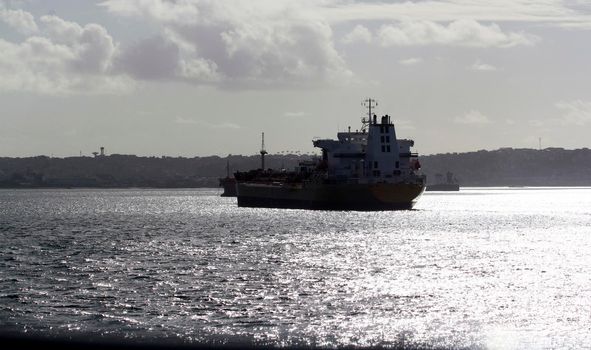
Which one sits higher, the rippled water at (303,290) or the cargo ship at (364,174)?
the cargo ship at (364,174)

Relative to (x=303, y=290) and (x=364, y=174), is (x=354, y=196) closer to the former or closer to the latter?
(x=364, y=174)

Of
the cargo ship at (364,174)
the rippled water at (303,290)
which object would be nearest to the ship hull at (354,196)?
the cargo ship at (364,174)

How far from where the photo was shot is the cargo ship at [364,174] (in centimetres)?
12538

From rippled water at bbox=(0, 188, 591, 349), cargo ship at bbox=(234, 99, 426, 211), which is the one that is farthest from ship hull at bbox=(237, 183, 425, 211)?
rippled water at bbox=(0, 188, 591, 349)

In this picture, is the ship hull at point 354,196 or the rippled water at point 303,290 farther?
the ship hull at point 354,196

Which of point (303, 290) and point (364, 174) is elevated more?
point (364, 174)

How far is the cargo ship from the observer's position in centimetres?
12538

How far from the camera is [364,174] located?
126 meters

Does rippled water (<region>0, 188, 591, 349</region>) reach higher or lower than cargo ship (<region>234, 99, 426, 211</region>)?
lower

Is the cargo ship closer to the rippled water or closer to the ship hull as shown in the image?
the ship hull

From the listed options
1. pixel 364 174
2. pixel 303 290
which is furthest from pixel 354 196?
pixel 303 290

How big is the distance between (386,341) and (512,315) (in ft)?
25.4

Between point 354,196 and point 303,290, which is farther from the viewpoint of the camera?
point 354,196

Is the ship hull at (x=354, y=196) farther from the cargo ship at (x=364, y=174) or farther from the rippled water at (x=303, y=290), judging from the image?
the rippled water at (x=303, y=290)
